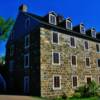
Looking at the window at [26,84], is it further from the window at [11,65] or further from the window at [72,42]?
the window at [72,42]

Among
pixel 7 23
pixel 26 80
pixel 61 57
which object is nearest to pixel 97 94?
pixel 61 57

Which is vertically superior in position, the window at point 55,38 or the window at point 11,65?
the window at point 55,38

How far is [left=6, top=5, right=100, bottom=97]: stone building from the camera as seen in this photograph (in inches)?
1124

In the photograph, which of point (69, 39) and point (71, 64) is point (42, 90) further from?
point (69, 39)

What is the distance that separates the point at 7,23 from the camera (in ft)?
152

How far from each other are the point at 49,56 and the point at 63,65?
9.75 feet

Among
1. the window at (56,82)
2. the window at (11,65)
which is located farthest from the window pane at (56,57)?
the window at (11,65)

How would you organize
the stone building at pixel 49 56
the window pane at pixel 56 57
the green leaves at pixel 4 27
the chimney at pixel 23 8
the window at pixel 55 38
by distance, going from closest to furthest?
the stone building at pixel 49 56 < the window pane at pixel 56 57 < the window at pixel 55 38 < the chimney at pixel 23 8 < the green leaves at pixel 4 27

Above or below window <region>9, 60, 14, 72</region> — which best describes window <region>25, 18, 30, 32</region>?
above

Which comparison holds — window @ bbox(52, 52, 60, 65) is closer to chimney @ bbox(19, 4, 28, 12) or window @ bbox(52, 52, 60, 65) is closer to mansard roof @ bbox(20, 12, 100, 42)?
mansard roof @ bbox(20, 12, 100, 42)

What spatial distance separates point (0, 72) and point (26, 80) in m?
7.70

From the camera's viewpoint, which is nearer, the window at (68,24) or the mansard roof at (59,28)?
the mansard roof at (59,28)

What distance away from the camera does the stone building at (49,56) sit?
93.7ft

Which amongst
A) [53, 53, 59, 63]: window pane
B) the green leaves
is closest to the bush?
[53, 53, 59, 63]: window pane
